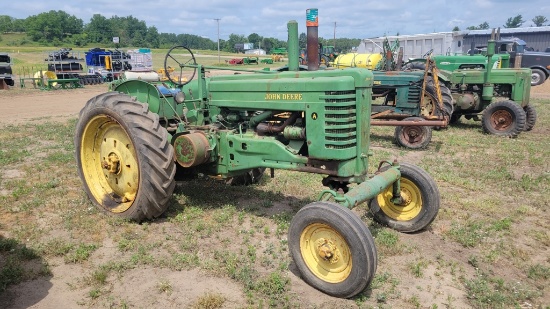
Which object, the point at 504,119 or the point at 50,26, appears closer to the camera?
the point at 504,119

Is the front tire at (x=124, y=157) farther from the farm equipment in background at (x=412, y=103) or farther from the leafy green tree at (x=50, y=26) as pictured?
the leafy green tree at (x=50, y=26)

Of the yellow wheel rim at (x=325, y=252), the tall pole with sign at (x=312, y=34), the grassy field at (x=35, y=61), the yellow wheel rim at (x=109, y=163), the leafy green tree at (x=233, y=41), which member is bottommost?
the yellow wheel rim at (x=325, y=252)

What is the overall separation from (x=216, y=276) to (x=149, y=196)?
1194mm

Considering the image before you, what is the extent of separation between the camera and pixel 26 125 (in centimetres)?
1085

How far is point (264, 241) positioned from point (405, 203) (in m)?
1.55

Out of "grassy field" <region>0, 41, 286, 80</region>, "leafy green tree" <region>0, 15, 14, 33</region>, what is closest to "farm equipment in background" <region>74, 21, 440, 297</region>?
"grassy field" <region>0, 41, 286, 80</region>

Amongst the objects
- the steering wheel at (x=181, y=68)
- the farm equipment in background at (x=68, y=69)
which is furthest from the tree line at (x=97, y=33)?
the steering wheel at (x=181, y=68)

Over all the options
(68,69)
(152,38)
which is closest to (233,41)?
(152,38)

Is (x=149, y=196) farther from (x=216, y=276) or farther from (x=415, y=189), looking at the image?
(x=415, y=189)

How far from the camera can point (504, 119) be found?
383 inches

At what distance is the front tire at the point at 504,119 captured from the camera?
9.45 meters

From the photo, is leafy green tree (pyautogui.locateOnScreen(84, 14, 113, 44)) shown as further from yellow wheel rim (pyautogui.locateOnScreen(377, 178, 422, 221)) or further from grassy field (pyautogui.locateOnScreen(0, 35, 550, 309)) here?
yellow wheel rim (pyautogui.locateOnScreen(377, 178, 422, 221))

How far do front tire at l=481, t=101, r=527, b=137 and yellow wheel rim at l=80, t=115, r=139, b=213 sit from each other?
825 cm

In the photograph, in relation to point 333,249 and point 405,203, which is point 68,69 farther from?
point 333,249
